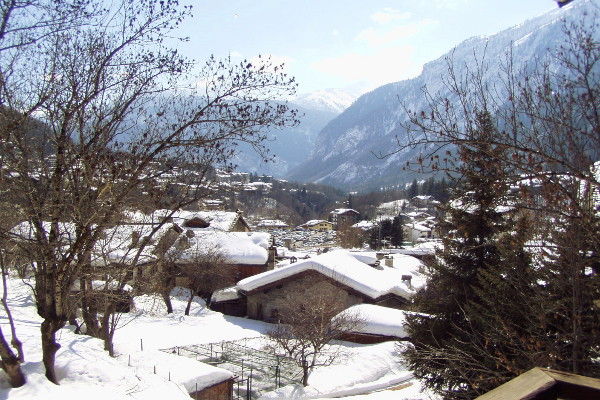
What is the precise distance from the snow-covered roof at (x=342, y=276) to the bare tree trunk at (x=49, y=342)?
65.3ft

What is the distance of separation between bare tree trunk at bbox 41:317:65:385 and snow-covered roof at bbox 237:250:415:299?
19914mm

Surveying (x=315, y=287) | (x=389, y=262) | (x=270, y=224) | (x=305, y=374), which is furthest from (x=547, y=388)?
(x=270, y=224)

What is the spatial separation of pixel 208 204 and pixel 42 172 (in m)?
3.47

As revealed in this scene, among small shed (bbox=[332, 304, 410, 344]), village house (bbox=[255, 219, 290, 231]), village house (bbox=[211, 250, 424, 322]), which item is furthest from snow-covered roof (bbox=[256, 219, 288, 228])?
small shed (bbox=[332, 304, 410, 344])

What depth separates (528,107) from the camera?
5070mm

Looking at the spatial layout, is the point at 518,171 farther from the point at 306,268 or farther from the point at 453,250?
the point at 306,268

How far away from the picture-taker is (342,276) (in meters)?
25.9

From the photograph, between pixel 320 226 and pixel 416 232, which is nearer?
pixel 416 232

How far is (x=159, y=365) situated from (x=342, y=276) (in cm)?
1549

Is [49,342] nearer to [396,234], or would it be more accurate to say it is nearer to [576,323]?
[576,323]

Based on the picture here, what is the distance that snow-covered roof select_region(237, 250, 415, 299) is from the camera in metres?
25.7

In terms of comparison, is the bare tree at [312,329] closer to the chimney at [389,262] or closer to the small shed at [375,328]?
the small shed at [375,328]

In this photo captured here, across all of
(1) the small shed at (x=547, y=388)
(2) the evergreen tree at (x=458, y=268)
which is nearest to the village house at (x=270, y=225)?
(2) the evergreen tree at (x=458, y=268)

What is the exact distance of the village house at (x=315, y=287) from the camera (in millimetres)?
25547
